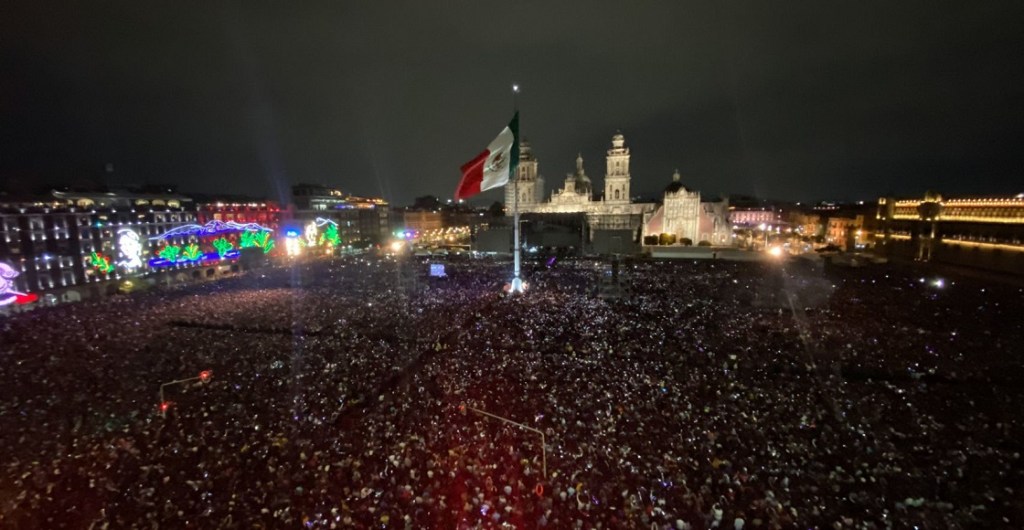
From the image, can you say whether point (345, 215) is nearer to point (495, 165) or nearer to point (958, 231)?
point (495, 165)

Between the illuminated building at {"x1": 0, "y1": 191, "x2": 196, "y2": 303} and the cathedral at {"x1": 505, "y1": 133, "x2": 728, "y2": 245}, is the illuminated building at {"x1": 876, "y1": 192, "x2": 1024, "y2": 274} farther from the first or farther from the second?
the illuminated building at {"x1": 0, "y1": 191, "x2": 196, "y2": 303}

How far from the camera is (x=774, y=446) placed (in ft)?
23.5

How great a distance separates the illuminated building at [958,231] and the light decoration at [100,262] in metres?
77.6

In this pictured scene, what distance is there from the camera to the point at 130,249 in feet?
120

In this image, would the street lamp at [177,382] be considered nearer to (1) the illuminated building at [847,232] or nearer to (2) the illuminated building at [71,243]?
(2) the illuminated building at [71,243]

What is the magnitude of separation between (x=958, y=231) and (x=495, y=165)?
175 feet

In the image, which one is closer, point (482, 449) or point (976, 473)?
point (976, 473)

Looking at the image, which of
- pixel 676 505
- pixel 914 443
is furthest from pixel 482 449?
pixel 914 443

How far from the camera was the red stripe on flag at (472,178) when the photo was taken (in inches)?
650

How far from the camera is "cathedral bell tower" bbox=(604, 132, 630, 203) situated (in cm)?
6294

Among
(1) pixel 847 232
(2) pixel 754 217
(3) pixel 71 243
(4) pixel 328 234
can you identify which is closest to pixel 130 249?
(3) pixel 71 243

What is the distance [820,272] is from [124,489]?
3574 centimetres

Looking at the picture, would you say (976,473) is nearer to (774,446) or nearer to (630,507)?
Answer: (774,446)

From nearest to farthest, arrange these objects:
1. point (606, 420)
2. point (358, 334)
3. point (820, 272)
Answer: point (606, 420)
point (358, 334)
point (820, 272)
